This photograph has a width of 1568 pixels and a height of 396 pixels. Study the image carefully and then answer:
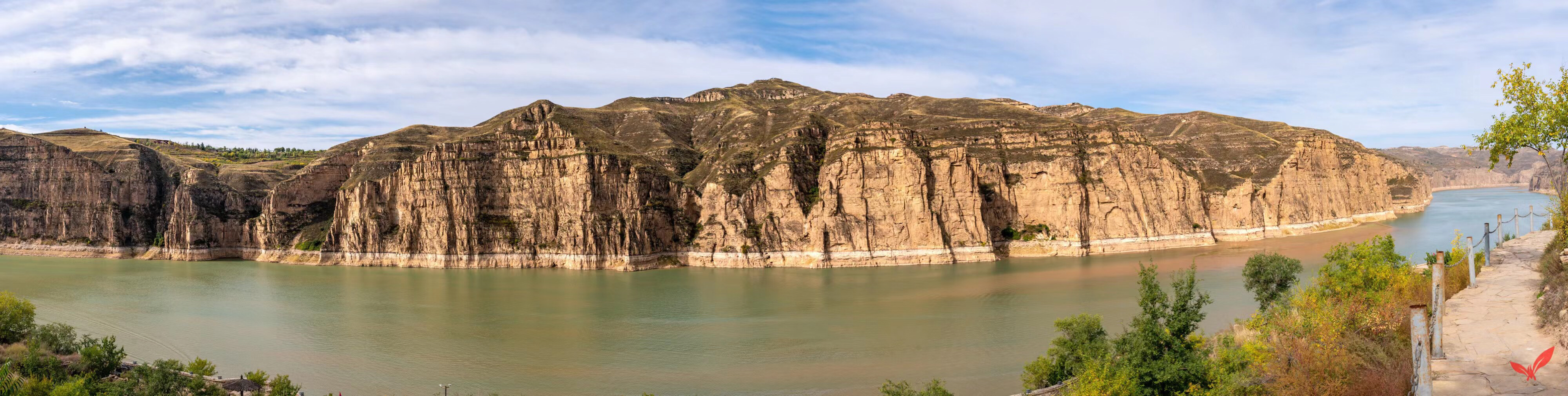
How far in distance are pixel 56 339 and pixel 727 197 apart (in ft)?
181

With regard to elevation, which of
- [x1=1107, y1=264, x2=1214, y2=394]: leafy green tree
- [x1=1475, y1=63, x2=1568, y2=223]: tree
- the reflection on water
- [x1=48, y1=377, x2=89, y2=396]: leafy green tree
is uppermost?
[x1=1475, y1=63, x2=1568, y2=223]: tree

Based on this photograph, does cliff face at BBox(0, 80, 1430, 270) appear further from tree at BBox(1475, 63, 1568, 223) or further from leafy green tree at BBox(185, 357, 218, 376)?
tree at BBox(1475, 63, 1568, 223)

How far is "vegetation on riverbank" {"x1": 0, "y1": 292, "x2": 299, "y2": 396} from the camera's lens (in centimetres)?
2562

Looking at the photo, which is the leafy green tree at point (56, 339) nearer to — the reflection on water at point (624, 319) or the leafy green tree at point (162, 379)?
the reflection on water at point (624, 319)

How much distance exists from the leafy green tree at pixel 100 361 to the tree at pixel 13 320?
22.9 feet

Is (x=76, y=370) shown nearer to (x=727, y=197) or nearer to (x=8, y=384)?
(x=8, y=384)

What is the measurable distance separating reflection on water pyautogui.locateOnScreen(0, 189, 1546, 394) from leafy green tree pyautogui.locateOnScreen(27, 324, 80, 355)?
567 cm

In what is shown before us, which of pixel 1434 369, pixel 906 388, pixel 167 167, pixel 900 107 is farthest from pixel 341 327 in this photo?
pixel 900 107

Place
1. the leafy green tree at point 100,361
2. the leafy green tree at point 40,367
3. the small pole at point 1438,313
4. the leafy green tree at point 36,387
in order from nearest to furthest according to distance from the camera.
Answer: the small pole at point 1438,313 → the leafy green tree at point 36,387 → the leafy green tree at point 40,367 → the leafy green tree at point 100,361

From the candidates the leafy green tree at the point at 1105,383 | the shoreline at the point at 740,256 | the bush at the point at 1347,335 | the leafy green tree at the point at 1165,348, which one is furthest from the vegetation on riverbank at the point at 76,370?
the shoreline at the point at 740,256

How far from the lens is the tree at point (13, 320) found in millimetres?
34062

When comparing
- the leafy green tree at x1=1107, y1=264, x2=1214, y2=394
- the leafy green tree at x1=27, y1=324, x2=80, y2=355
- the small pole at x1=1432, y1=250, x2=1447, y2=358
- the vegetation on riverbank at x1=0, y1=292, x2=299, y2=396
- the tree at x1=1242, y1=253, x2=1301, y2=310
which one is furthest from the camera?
the tree at x1=1242, y1=253, x2=1301, y2=310

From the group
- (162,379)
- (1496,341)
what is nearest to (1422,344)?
(1496,341)

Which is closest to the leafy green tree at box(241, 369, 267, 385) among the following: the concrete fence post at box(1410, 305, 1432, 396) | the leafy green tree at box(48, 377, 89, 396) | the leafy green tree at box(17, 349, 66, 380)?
the leafy green tree at box(48, 377, 89, 396)
